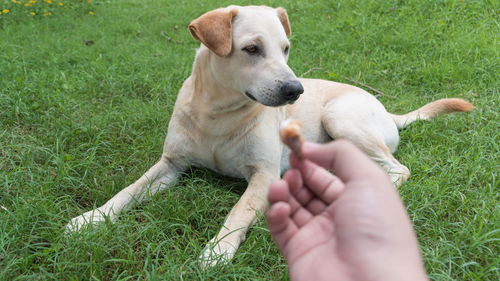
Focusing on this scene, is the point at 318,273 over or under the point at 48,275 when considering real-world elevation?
over

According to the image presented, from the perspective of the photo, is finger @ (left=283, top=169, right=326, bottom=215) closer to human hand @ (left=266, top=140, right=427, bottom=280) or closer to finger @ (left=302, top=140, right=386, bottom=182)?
human hand @ (left=266, top=140, right=427, bottom=280)

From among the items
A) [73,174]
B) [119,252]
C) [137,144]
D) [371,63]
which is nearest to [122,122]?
[137,144]

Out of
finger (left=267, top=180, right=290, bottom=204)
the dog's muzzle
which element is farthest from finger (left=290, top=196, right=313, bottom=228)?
the dog's muzzle

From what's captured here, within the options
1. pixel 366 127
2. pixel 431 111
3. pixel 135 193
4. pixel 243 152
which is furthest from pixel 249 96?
pixel 431 111

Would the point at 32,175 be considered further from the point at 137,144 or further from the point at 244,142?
the point at 244,142

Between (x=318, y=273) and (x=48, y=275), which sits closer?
(x=318, y=273)

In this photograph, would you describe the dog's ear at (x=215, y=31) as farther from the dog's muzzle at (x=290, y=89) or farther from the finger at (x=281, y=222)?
the finger at (x=281, y=222)
